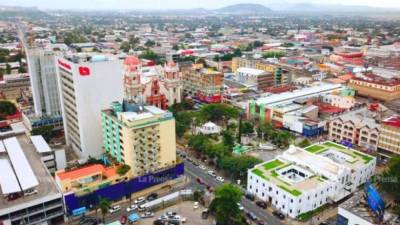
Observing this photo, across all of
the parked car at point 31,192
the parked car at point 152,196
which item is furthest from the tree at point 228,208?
the parked car at point 31,192

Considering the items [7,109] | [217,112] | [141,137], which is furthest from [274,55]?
[141,137]

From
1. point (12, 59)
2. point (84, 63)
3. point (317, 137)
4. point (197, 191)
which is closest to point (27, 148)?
point (84, 63)

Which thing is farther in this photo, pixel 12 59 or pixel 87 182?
pixel 12 59

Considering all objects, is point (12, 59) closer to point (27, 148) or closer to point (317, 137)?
point (27, 148)

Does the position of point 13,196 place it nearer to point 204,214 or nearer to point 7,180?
point 7,180

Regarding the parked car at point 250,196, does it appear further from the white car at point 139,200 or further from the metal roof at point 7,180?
the metal roof at point 7,180

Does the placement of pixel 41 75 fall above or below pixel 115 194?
above
